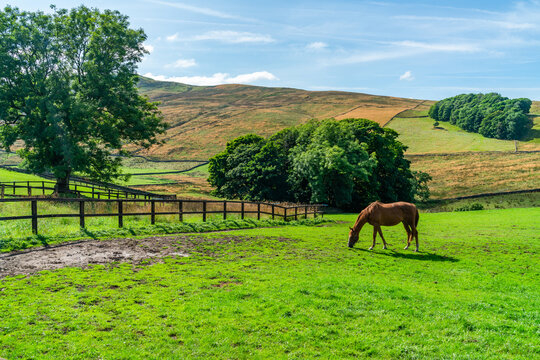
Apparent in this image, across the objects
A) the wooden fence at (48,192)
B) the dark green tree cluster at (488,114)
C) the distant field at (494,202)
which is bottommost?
the distant field at (494,202)

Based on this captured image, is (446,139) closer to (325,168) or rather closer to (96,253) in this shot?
(325,168)

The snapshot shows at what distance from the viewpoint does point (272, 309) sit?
6918 mm

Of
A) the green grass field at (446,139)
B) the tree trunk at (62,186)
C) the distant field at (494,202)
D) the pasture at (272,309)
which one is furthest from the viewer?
the green grass field at (446,139)

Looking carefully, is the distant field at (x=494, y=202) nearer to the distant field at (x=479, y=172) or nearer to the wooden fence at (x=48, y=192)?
the distant field at (x=479, y=172)

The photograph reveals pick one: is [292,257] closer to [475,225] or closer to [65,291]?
[65,291]

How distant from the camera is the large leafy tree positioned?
2805 centimetres

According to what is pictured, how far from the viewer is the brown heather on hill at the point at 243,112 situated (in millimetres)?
109750

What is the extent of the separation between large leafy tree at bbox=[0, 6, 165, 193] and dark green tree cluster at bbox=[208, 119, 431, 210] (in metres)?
18.0

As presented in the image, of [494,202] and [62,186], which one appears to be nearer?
[62,186]

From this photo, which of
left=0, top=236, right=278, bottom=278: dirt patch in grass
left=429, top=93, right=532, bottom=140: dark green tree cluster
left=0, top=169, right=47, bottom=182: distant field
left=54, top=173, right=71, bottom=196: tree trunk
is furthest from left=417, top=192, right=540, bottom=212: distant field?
left=429, top=93, right=532, bottom=140: dark green tree cluster

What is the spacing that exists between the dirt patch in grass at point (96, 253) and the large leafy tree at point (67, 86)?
19003 millimetres

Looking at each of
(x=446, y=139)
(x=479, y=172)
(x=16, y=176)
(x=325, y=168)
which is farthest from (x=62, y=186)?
(x=446, y=139)

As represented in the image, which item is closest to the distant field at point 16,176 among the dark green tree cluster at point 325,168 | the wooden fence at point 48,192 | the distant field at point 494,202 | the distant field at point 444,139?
the wooden fence at point 48,192

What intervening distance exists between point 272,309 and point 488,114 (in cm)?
12265
